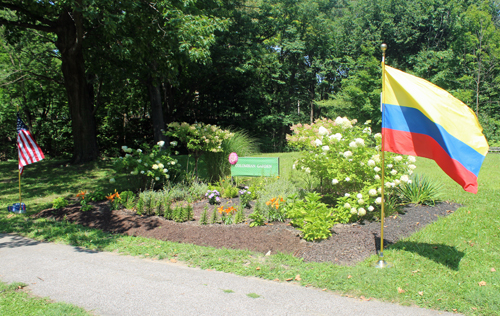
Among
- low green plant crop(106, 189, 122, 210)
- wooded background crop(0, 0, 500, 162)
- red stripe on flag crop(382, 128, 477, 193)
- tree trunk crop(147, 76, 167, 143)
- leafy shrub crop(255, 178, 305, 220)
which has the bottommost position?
low green plant crop(106, 189, 122, 210)

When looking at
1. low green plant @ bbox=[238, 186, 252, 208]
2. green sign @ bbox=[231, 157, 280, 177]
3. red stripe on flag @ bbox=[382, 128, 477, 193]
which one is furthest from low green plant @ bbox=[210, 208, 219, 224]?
red stripe on flag @ bbox=[382, 128, 477, 193]

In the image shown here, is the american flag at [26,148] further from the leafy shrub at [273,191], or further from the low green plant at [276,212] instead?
the low green plant at [276,212]

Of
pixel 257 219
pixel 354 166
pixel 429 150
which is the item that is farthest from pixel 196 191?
pixel 429 150

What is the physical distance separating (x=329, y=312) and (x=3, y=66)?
22030 mm

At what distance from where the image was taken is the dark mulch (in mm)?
5148

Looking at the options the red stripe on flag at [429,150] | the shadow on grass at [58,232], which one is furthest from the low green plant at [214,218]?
the red stripe on flag at [429,150]

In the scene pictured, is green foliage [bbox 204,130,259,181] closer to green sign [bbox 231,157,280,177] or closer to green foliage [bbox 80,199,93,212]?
green sign [bbox 231,157,280,177]

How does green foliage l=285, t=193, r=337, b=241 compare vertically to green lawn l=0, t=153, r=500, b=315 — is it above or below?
above

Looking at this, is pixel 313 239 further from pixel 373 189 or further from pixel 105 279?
pixel 105 279

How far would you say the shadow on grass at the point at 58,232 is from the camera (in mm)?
5939

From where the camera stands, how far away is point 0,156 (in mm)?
24062

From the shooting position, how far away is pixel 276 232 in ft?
19.3

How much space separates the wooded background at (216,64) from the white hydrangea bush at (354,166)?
18.6ft

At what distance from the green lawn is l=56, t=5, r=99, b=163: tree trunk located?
7.01 metres
